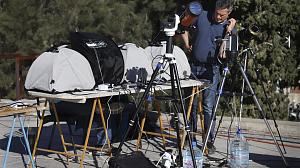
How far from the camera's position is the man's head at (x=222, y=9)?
638 cm

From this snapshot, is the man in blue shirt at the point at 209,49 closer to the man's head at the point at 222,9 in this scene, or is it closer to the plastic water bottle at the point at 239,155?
the man's head at the point at 222,9

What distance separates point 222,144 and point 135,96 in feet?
5.04

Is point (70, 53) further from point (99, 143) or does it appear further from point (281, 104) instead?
point (281, 104)

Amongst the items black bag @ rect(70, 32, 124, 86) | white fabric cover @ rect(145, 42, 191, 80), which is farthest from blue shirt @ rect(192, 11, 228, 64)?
black bag @ rect(70, 32, 124, 86)

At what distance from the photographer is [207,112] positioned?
21.9 ft

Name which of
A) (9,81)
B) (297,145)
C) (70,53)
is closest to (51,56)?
(70,53)

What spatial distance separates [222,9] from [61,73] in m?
2.05

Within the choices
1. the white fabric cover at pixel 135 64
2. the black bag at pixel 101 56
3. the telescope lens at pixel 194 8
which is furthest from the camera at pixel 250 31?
the black bag at pixel 101 56

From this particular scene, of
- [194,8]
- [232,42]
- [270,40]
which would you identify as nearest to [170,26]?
[194,8]

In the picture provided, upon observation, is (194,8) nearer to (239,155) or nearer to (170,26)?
(170,26)

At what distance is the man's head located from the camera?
6.38 m

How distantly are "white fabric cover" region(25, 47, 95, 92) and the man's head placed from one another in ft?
5.51

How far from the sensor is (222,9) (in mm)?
6414

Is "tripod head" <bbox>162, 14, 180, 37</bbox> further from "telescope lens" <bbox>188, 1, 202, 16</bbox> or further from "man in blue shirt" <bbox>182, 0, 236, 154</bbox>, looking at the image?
"man in blue shirt" <bbox>182, 0, 236, 154</bbox>
